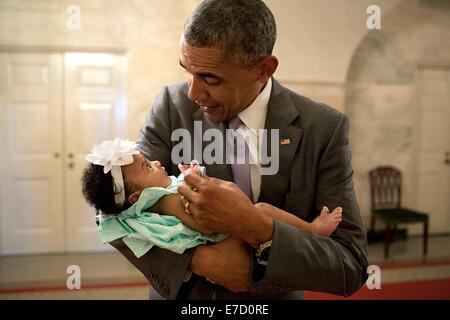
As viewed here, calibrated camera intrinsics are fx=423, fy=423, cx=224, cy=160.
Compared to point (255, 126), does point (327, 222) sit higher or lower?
lower

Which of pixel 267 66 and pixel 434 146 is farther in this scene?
pixel 434 146

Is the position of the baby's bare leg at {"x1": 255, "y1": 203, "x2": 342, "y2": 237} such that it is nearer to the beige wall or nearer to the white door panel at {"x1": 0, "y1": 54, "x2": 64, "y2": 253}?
the beige wall

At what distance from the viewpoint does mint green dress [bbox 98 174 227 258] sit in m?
1.14

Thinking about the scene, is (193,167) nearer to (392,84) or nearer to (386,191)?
(386,191)

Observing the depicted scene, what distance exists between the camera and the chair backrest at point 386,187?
5441 millimetres

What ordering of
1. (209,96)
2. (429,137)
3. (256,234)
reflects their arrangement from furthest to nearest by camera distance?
(429,137) → (209,96) → (256,234)

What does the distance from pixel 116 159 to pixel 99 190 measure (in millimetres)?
101

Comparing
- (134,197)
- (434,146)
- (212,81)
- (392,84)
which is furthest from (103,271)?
(434,146)

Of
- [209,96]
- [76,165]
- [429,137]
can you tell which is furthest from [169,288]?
[429,137]

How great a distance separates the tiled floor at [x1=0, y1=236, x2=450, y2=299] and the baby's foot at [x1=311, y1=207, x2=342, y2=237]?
2878 millimetres

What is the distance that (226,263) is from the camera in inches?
42.6

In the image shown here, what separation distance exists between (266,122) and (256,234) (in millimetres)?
353

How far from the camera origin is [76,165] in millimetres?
4977
